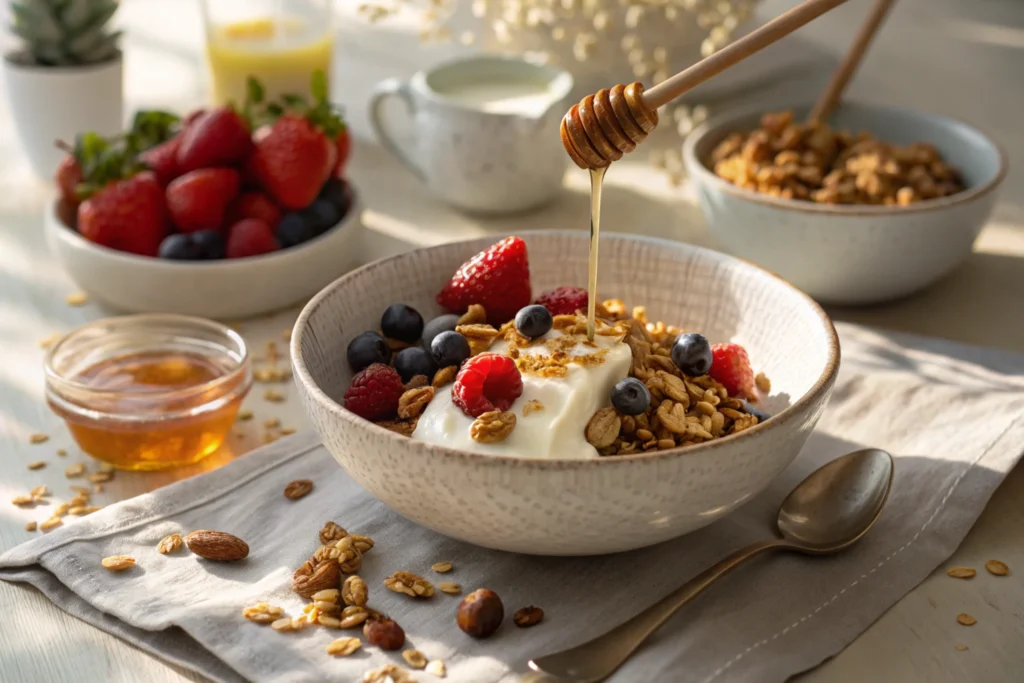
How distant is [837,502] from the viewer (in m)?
1.12

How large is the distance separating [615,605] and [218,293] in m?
0.78

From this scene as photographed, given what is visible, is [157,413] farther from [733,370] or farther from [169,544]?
[733,370]

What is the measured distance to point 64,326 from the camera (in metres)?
1.56

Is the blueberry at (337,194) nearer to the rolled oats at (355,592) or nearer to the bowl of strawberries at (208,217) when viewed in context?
the bowl of strawberries at (208,217)

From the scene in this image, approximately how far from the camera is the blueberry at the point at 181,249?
61.1 inches

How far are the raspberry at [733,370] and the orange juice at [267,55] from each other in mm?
1100

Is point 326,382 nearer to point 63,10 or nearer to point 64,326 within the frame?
point 64,326

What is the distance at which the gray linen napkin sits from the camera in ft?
3.12

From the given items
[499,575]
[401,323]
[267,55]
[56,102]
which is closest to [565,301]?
[401,323]

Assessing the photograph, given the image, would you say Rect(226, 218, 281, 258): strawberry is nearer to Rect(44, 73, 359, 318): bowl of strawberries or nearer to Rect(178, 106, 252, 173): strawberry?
Rect(44, 73, 359, 318): bowl of strawberries

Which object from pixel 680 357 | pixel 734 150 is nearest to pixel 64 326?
pixel 680 357

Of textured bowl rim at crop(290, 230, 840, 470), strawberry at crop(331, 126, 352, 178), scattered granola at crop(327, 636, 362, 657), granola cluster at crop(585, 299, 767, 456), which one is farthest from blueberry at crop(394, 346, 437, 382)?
strawberry at crop(331, 126, 352, 178)

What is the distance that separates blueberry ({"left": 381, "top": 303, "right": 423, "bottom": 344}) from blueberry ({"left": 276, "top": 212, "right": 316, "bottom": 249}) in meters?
0.43

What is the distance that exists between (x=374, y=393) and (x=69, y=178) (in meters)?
0.78
